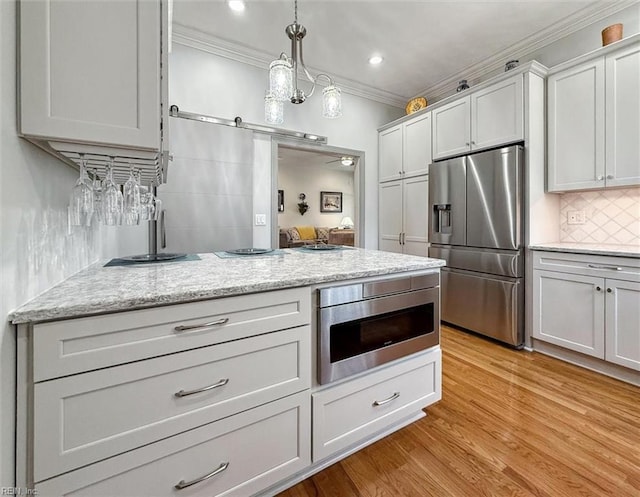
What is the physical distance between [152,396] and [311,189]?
28.0 feet

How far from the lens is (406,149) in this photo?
3852mm

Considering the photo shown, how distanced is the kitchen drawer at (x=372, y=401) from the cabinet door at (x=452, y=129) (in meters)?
2.36

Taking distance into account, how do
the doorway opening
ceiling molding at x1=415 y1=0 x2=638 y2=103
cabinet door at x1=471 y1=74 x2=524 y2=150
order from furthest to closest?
1. the doorway opening
2. cabinet door at x1=471 y1=74 x2=524 y2=150
3. ceiling molding at x1=415 y1=0 x2=638 y2=103

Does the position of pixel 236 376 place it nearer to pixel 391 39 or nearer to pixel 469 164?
pixel 469 164

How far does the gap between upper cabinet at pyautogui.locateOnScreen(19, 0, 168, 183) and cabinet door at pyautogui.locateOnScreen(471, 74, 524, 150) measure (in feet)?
9.35

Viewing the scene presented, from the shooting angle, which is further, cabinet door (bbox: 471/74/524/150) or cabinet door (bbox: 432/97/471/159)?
cabinet door (bbox: 432/97/471/159)

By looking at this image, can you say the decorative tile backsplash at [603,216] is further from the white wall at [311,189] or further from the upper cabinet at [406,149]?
the white wall at [311,189]

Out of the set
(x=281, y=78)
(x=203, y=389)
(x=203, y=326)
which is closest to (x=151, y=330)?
(x=203, y=326)

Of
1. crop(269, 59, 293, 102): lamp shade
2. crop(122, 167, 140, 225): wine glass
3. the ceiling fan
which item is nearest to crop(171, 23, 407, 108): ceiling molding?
the ceiling fan

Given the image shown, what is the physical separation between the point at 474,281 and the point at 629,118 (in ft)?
5.59

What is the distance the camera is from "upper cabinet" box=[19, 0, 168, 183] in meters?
0.87

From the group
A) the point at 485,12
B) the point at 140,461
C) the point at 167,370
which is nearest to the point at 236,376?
the point at 167,370

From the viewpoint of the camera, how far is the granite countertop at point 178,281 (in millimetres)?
860

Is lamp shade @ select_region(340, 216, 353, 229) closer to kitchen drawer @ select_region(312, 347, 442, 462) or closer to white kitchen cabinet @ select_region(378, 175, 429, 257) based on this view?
white kitchen cabinet @ select_region(378, 175, 429, 257)
